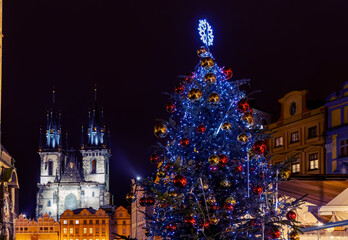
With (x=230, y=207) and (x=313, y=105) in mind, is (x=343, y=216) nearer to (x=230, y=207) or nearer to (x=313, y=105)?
(x=230, y=207)

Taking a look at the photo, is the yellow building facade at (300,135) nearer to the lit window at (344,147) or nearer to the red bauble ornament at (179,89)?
the lit window at (344,147)

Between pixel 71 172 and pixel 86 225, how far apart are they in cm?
1541

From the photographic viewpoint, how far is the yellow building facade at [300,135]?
86.8 feet

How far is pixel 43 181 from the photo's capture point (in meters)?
86.2

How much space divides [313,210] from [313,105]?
15534 millimetres

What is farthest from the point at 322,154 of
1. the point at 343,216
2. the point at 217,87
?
the point at 217,87

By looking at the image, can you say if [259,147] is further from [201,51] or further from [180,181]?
[201,51]

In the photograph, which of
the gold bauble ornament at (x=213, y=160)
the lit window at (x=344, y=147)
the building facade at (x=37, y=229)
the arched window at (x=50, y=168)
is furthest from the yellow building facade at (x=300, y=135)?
the arched window at (x=50, y=168)

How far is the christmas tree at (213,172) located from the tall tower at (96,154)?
75641 millimetres

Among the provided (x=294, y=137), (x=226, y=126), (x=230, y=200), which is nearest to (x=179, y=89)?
(x=226, y=126)

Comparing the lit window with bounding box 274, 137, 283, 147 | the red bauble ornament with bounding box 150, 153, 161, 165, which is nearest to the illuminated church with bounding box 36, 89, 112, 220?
the lit window with bounding box 274, 137, 283, 147

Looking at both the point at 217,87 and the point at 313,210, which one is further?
the point at 313,210

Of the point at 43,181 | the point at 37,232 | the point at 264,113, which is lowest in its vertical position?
the point at 37,232

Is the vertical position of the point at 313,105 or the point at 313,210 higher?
the point at 313,105
